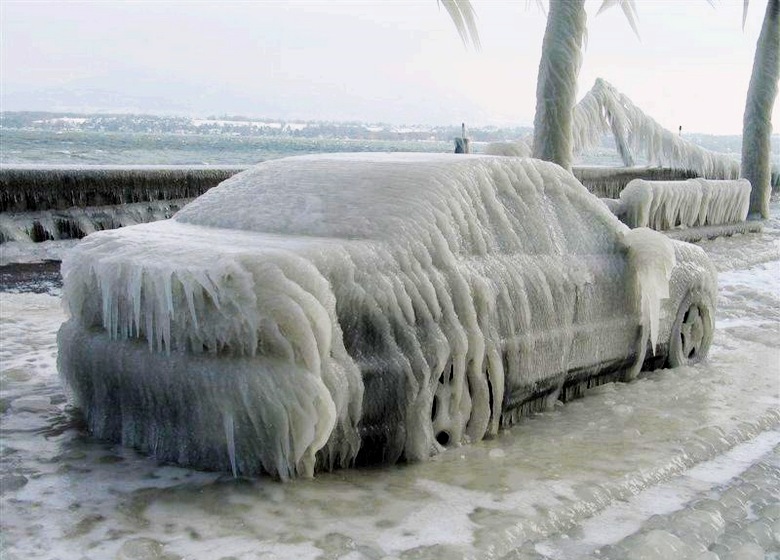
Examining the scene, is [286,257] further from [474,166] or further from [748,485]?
[748,485]

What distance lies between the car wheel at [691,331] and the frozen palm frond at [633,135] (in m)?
11.7

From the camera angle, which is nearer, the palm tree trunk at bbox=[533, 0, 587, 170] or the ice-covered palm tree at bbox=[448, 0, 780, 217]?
the ice-covered palm tree at bbox=[448, 0, 780, 217]

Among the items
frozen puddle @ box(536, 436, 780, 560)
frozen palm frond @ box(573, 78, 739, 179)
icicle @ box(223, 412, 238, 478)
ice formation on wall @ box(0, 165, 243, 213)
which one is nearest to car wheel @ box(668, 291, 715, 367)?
frozen puddle @ box(536, 436, 780, 560)

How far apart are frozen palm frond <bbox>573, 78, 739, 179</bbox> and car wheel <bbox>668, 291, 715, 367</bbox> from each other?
11.7m

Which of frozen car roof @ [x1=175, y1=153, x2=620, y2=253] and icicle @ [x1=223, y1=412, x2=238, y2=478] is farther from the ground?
frozen car roof @ [x1=175, y1=153, x2=620, y2=253]

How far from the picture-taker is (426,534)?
10.5 ft

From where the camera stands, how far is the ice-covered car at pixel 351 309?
3.47 metres

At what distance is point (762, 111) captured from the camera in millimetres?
17875

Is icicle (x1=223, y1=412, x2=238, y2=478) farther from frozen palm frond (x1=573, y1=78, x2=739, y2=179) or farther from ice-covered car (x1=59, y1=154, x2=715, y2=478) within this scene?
frozen palm frond (x1=573, y1=78, x2=739, y2=179)

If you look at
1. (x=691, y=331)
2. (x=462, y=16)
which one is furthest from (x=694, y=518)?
(x=462, y=16)

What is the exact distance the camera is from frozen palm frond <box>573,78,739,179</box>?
1738 cm

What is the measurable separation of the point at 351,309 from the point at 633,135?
15.8 m

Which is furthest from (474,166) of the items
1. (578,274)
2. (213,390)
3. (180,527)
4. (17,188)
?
(17,188)

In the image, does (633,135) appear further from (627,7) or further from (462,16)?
(462,16)
